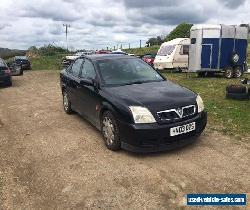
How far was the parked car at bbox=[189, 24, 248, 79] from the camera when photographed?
17.1 metres

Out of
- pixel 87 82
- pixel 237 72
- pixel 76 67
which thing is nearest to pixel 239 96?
pixel 76 67

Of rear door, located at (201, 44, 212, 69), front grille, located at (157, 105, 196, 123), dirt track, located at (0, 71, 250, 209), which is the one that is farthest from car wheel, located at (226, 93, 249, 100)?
rear door, located at (201, 44, 212, 69)

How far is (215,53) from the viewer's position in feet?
56.7

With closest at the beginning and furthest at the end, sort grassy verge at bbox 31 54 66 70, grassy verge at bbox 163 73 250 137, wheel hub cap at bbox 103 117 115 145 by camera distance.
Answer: wheel hub cap at bbox 103 117 115 145
grassy verge at bbox 163 73 250 137
grassy verge at bbox 31 54 66 70

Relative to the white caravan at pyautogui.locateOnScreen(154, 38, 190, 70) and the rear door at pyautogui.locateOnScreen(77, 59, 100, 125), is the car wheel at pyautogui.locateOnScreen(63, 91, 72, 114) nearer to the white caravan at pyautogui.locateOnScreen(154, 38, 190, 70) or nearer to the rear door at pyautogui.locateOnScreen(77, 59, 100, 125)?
the rear door at pyautogui.locateOnScreen(77, 59, 100, 125)

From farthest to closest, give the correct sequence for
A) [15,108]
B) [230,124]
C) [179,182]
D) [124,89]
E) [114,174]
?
[15,108] → [230,124] → [124,89] → [114,174] → [179,182]

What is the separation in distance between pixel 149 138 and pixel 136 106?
1.87ft

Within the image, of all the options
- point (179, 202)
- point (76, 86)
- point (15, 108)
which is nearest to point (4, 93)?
point (15, 108)

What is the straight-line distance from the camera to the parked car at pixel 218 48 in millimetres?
17062

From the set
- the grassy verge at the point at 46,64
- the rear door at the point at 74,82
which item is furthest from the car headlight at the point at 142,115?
the grassy verge at the point at 46,64

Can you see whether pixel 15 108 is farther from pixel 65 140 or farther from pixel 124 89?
pixel 124 89

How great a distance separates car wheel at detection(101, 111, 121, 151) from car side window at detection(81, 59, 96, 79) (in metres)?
1.16

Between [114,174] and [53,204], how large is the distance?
1.14m

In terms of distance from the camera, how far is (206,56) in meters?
17.4
